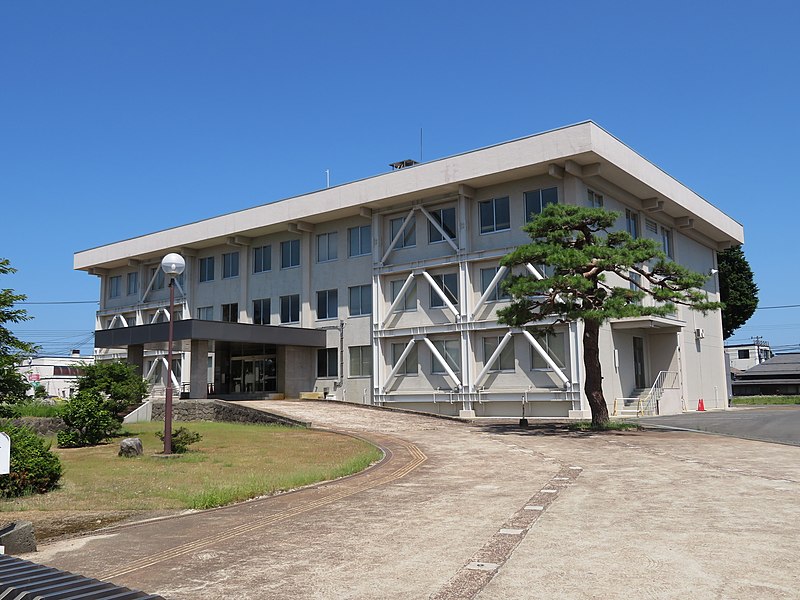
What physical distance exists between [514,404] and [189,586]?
84.5 feet

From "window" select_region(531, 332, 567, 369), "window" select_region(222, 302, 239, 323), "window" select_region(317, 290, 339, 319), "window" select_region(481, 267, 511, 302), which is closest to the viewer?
"window" select_region(531, 332, 567, 369)

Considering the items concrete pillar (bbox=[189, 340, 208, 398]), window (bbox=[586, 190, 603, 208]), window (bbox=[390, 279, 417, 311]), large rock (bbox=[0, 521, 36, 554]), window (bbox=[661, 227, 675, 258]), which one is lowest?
large rock (bbox=[0, 521, 36, 554])

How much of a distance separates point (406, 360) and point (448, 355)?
99.3 inches

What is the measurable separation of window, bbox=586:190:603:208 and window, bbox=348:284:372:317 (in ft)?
39.8

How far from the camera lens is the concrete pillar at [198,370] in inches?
1282

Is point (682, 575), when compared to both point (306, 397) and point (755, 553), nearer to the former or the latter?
point (755, 553)

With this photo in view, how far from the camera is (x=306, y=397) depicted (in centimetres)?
3788

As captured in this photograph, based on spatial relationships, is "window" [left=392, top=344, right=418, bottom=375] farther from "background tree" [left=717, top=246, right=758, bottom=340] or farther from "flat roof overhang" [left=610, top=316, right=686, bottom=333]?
"background tree" [left=717, top=246, right=758, bottom=340]

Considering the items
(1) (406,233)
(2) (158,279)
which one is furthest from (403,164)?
(2) (158,279)

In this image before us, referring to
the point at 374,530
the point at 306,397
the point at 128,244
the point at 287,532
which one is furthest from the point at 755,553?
the point at 128,244

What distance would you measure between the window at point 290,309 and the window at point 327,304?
1.48m

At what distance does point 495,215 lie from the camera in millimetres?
32094

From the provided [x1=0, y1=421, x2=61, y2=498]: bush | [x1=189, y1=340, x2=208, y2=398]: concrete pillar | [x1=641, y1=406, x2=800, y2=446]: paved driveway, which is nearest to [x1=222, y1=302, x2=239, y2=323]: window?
[x1=189, y1=340, x2=208, y2=398]: concrete pillar

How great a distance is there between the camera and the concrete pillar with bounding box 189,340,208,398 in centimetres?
3256
